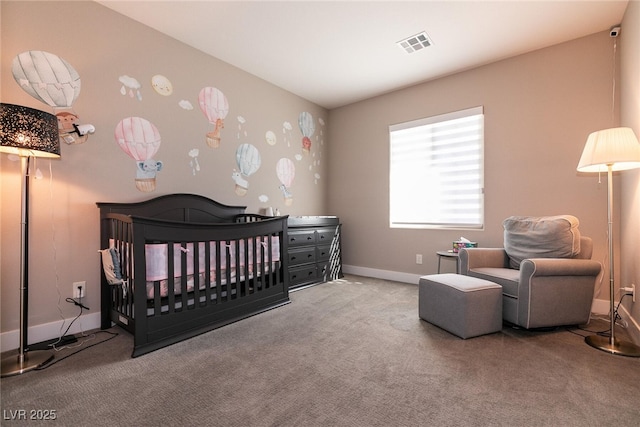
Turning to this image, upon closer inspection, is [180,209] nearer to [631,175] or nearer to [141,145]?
[141,145]

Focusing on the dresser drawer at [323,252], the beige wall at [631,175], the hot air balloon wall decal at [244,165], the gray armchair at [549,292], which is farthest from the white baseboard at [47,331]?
the beige wall at [631,175]

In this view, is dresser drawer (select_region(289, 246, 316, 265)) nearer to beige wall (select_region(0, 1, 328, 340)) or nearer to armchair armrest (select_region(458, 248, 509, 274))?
beige wall (select_region(0, 1, 328, 340))

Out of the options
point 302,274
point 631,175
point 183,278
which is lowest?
point 302,274

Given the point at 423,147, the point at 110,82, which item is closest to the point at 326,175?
the point at 423,147

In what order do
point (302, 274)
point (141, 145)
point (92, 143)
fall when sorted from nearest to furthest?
point (92, 143) < point (141, 145) < point (302, 274)

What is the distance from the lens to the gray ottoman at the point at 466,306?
2.03 meters

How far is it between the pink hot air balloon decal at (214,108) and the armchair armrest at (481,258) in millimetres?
2727

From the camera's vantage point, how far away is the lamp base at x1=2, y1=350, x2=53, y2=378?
159 centimetres

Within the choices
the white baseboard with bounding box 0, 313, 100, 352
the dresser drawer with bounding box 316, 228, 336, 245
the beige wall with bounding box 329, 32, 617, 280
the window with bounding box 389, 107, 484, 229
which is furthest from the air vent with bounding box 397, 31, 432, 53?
the white baseboard with bounding box 0, 313, 100, 352

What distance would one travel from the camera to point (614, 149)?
6.07 feet

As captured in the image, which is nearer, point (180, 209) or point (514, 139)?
point (180, 209)

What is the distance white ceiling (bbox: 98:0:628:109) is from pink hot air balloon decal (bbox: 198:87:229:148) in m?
0.41

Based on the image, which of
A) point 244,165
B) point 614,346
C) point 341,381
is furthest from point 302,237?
point 614,346

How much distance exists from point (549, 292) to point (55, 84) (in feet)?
12.8
